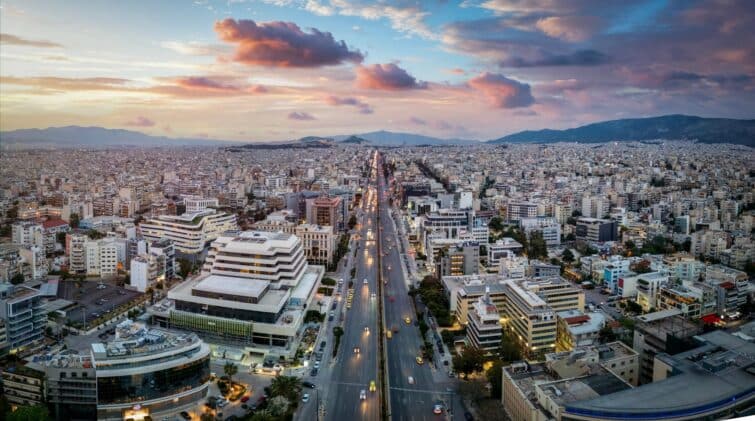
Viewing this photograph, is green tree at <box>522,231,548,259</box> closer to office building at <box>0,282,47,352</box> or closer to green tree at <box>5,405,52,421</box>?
office building at <box>0,282,47,352</box>

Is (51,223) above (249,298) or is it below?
above

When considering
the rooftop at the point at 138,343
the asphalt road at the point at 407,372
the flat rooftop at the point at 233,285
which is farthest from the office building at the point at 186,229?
the rooftop at the point at 138,343

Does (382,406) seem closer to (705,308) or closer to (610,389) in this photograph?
(610,389)

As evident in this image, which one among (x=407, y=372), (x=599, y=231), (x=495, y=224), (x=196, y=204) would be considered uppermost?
(x=196, y=204)

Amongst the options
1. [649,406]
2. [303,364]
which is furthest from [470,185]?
[649,406]

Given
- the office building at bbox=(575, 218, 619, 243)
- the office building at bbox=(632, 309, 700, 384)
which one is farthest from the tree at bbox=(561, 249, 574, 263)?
the office building at bbox=(632, 309, 700, 384)

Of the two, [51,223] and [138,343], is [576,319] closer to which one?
[138,343]

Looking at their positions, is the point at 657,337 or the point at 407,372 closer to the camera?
the point at 657,337

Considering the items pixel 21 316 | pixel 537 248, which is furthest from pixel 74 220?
pixel 537 248
